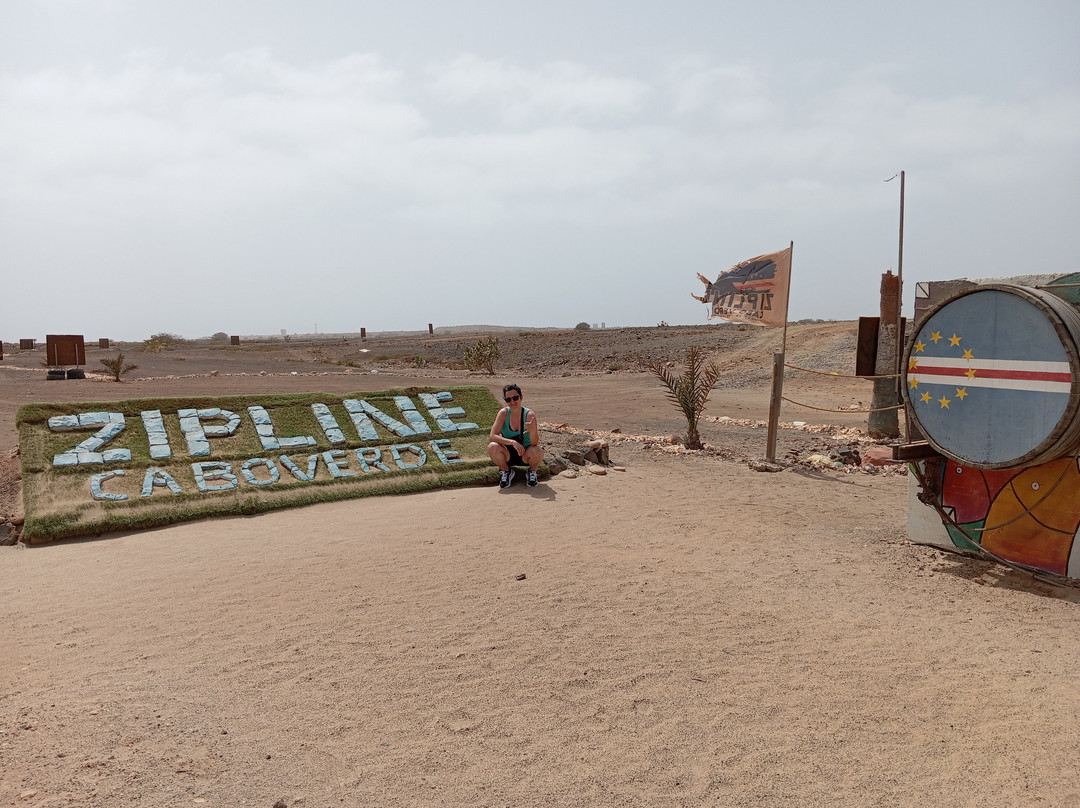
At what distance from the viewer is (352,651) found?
→ 14.5 feet

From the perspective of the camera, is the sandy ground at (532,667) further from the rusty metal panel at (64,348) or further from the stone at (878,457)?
the rusty metal panel at (64,348)

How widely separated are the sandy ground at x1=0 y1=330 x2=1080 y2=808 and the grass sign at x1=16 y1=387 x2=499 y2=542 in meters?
0.61

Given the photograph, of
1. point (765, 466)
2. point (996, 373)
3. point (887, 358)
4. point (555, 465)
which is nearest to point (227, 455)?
point (555, 465)

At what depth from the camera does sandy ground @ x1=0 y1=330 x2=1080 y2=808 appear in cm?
320

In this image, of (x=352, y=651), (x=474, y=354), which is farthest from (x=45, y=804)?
(x=474, y=354)

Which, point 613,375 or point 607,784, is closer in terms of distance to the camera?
point 607,784

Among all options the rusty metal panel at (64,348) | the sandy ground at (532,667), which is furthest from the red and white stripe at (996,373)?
the rusty metal panel at (64,348)

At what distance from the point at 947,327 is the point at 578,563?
3357 millimetres

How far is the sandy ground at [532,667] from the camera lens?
3201mm

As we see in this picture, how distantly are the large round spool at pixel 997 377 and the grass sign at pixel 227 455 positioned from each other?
4914 mm

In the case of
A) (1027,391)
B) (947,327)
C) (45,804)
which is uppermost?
(947,327)

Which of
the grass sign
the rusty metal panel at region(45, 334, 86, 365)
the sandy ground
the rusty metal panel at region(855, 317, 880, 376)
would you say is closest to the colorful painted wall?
the sandy ground

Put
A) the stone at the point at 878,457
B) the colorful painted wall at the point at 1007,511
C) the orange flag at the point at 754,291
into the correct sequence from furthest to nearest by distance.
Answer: the orange flag at the point at 754,291, the stone at the point at 878,457, the colorful painted wall at the point at 1007,511

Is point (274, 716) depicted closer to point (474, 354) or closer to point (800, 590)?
point (800, 590)
